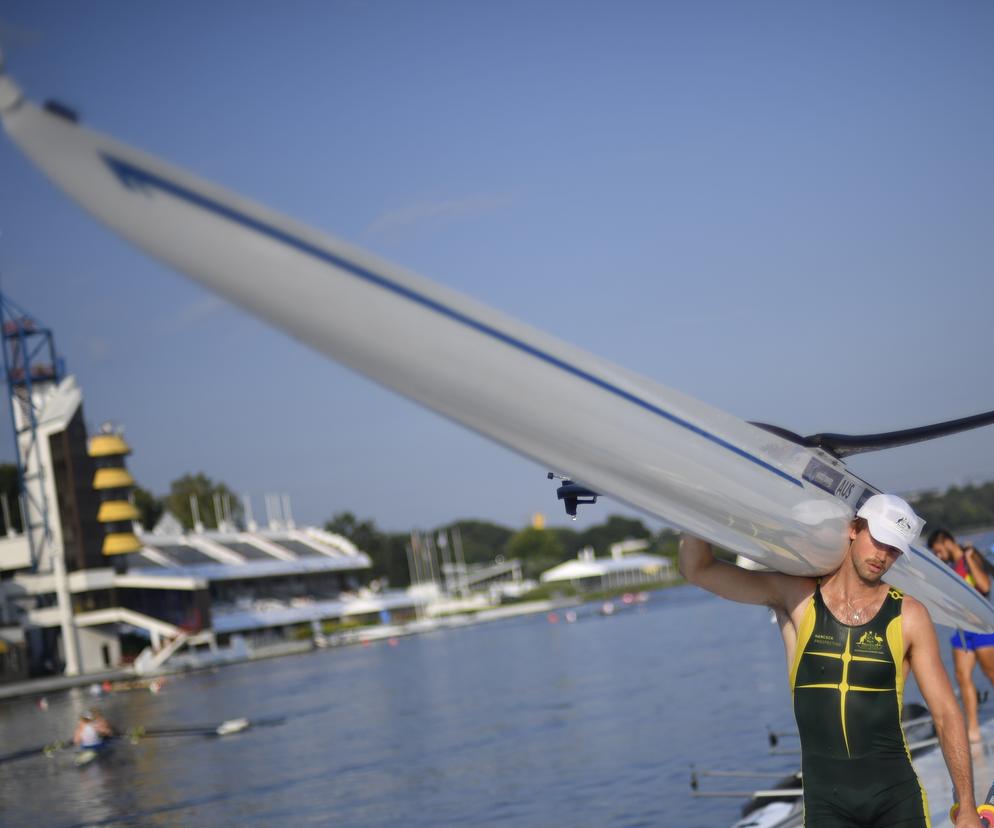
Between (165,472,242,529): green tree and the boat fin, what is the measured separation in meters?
130

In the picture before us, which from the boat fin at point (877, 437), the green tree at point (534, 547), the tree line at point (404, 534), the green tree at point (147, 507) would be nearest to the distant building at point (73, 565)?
the tree line at point (404, 534)

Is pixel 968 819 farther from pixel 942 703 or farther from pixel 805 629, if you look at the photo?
pixel 805 629

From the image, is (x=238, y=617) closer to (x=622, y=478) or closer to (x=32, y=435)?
(x=32, y=435)

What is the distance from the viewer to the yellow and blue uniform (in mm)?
4609

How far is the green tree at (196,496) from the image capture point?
434ft

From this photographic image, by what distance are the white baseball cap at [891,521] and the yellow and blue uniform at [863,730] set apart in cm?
25

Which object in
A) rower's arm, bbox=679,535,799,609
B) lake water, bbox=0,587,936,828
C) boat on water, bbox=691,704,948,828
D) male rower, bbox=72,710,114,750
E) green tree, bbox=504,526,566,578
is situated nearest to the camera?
rower's arm, bbox=679,535,799,609

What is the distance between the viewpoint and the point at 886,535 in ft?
15.2

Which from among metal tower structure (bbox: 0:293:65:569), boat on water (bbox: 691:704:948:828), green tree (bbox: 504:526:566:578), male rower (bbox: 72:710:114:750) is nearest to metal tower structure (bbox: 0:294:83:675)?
metal tower structure (bbox: 0:293:65:569)

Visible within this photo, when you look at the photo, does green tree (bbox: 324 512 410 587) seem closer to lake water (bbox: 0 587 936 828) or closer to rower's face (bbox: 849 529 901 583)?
lake water (bbox: 0 587 936 828)

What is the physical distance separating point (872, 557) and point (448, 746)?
2342 centimetres

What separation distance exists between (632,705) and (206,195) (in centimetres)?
2823

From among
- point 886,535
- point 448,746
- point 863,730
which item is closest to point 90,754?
point 448,746

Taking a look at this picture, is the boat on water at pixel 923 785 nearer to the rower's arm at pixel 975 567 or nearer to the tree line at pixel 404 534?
the rower's arm at pixel 975 567
